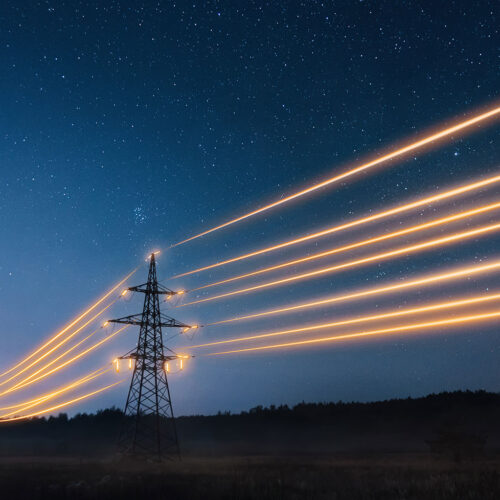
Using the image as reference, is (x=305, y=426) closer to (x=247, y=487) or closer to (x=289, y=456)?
(x=289, y=456)

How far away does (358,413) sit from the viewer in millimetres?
105438

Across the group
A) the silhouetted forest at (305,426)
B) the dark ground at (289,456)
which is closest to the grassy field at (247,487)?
the dark ground at (289,456)

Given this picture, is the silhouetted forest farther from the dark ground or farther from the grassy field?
the grassy field

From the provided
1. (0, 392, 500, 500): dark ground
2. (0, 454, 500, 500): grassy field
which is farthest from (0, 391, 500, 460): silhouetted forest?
(0, 454, 500, 500): grassy field

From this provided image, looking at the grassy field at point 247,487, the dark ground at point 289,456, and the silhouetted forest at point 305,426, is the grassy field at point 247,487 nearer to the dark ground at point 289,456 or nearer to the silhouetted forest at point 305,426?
the dark ground at point 289,456

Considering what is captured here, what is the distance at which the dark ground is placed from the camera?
17.9m

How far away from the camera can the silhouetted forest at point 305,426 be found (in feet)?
283

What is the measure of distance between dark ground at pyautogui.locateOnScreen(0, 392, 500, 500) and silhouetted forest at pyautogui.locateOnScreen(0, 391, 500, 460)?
28cm

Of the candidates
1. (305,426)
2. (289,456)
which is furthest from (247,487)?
(305,426)

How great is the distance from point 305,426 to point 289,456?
5504 centimetres

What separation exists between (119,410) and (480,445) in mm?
103051

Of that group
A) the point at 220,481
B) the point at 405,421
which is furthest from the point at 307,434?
the point at 220,481

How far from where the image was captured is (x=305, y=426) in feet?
345

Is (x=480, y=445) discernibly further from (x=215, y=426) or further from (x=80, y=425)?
(x=80, y=425)
